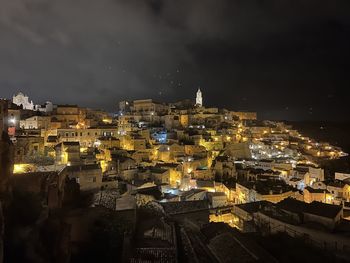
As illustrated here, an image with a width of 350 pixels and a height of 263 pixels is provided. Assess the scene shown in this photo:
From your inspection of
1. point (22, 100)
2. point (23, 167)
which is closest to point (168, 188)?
point (23, 167)

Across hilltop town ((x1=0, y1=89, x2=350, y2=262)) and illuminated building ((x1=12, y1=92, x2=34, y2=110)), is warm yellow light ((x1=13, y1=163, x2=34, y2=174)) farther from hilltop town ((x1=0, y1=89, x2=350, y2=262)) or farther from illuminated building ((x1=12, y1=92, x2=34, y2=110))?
illuminated building ((x1=12, y1=92, x2=34, y2=110))

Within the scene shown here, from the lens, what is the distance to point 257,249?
14.8 metres

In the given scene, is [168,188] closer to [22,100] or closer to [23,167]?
[23,167]

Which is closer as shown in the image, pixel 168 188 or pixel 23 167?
pixel 23 167

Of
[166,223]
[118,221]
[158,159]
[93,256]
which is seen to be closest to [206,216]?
[166,223]

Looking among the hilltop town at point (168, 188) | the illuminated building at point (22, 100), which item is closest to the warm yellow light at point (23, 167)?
the hilltop town at point (168, 188)

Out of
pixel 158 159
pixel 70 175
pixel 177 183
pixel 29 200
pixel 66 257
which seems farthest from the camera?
pixel 158 159

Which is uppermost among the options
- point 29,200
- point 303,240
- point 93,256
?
point 29,200

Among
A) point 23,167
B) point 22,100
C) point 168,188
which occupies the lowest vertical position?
point 168,188

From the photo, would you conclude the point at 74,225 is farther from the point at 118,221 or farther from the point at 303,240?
the point at 303,240

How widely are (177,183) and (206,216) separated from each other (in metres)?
8.82

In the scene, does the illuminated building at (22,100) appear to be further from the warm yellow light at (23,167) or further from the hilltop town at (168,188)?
the warm yellow light at (23,167)

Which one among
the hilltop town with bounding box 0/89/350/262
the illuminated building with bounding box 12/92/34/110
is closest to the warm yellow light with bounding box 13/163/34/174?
the hilltop town with bounding box 0/89/350/262

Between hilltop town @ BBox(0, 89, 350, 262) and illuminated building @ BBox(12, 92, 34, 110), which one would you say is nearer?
hilltop town @ BBox(0, 89, 350, 262)
